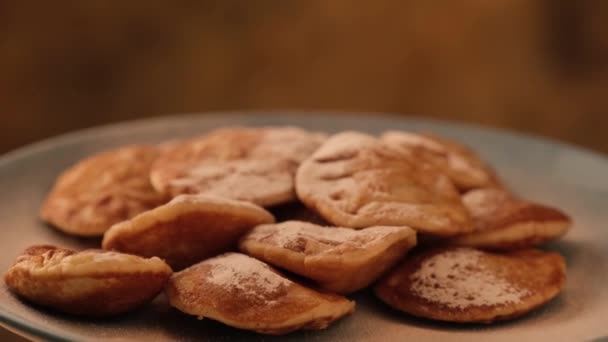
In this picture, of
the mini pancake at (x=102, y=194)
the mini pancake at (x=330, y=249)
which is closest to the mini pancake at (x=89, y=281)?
the mini pancake at (x=330, y=249)

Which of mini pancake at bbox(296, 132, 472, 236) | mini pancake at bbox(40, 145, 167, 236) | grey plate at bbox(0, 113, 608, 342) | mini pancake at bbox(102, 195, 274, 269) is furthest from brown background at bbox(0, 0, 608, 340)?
mini pancake at bbox(102, 195, 274, 269)

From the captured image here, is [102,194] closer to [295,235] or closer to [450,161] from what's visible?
[295,235]

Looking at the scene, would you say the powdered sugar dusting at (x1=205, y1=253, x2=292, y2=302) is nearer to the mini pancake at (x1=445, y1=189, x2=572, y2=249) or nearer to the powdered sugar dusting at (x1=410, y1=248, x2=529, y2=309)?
the powdered sugar dusting at (x1=410, y1=248, x2=529, y2=309)

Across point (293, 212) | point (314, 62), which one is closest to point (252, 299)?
point (293, 212)

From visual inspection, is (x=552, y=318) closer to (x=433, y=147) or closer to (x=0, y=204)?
(x=433, y=147)

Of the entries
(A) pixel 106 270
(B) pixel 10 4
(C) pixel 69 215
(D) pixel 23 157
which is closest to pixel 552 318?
(A) pixel 106 270

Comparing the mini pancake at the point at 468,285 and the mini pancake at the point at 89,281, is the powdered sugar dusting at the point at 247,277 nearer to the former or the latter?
the mini pancake at the point at 89,281
